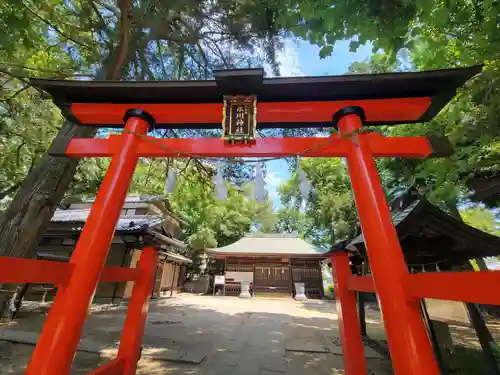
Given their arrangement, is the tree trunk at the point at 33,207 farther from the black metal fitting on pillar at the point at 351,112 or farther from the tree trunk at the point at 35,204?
the black metal fitting on pillar at the point at 351,112

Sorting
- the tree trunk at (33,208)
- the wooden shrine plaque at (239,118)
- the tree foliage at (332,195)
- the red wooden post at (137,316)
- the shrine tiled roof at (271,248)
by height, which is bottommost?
the red wooden post at (137,316)

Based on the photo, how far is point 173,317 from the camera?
877 centimetres

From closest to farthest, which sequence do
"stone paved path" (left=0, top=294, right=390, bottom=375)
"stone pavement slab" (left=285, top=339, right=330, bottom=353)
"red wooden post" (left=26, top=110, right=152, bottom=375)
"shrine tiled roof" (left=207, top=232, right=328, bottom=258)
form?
"red wooden post" (left=26, top=110, right=152, bottom=375)
"stone paved path" (left=0, top=294, right=390, bottom=375)
"stone pavement slab" (left=285, top=339, right=330, bottom=353)
"shrine tiled roof" (left=207, top=232, right=328, bottom=258)

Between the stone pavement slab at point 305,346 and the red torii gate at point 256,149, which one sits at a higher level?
the red torii gate at point 256,149

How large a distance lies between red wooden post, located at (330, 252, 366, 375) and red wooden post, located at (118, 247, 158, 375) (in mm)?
2187

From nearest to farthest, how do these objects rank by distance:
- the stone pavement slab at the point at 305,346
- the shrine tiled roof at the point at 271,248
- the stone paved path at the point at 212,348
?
the stone paved path at the point at 212,348, the stone pavement slab at the point at 305,346, the shrine tiled roof at the point at 271,248

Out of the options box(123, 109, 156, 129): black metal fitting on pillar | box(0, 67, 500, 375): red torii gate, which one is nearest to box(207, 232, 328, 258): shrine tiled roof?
box(0, 67, 500, 375): red torii gate

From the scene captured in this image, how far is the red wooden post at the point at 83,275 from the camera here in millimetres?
1618

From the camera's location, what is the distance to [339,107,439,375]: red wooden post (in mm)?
1500

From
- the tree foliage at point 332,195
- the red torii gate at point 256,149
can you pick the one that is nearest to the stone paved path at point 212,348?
the red torii gate at point 256,149

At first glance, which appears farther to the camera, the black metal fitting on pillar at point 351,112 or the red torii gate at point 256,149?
the black metal fitting on pillar at point 351,112

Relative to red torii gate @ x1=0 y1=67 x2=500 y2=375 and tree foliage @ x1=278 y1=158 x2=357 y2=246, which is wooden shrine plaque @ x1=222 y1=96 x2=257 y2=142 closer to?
red torii gate @ x1=0 y1=67 x2=500 y2=375

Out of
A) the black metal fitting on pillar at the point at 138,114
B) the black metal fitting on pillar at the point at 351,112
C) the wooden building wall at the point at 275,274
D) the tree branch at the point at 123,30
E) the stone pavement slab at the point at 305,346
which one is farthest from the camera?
the wooden building wall at the point at 275,274

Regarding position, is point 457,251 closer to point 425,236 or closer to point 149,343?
point 425,236
